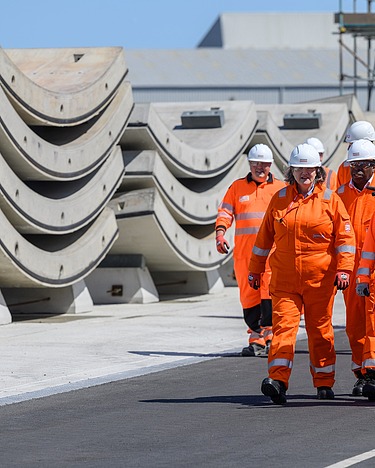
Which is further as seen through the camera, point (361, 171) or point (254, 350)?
point (254, 350)

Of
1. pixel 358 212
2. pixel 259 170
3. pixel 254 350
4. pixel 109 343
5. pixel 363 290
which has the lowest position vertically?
pixel 109 343

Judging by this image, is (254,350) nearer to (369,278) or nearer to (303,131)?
(369,278)

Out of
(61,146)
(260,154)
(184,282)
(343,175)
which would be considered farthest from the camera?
(184,282)

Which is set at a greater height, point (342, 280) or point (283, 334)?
point (342, 280)

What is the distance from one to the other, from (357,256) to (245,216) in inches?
131

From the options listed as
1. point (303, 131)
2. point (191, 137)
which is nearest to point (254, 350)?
point (191, 137)

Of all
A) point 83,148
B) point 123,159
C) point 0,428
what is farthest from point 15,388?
point 123,159

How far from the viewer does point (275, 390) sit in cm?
990

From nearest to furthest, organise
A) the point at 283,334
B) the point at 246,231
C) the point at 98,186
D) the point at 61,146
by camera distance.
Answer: the point at 283,334 < the point at 246,231 < the point at 61,146 < the point at 98,186

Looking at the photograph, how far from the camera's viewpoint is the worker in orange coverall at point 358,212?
1058 cm

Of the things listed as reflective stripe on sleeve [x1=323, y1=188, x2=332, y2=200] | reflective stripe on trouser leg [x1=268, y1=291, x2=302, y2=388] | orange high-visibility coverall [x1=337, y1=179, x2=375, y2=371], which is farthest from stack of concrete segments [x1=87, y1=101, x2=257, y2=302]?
reflective stripe on trouser leg [x1=268, y1=291, x2=302, y2=388]

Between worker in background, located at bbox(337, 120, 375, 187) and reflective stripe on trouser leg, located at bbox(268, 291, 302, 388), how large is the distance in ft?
5.39

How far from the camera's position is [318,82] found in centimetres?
6731

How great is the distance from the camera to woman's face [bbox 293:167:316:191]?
10.4 meters
